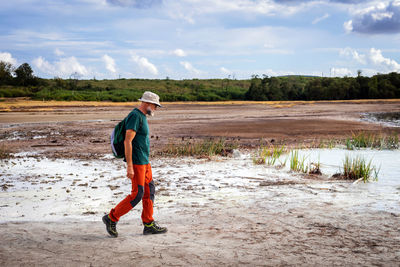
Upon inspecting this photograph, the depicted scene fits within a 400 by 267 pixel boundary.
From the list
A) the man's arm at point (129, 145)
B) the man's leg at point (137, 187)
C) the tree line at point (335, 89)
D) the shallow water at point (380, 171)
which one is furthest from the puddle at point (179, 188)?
the tree line at point (335, 89)

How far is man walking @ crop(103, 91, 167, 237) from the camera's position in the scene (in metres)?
4.71

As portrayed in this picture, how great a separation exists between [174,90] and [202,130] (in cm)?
6013

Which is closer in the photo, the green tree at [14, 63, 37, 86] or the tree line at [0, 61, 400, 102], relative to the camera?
the tree line at [0, 61, 400, 102]

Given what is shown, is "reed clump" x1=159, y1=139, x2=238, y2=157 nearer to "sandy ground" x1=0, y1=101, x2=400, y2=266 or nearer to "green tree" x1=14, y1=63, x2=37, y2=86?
"sandy ground" x1=0, y1=101, x2=400, y2=266

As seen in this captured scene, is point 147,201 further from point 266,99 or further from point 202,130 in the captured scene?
point 266,99

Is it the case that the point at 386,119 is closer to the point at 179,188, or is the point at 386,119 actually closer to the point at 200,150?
the point at 200,150

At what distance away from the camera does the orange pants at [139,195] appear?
4895 millimetres

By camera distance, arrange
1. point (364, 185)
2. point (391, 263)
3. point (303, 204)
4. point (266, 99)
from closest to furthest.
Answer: point (391, 263)
point (303, 204)
point (364, 185)
point (266, 99)

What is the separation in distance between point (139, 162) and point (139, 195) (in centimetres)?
42

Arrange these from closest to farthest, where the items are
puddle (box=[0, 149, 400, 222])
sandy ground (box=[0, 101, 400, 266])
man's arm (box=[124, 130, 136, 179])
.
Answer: sandy ground (box=[0, 101, 400, 266]) < man's arm (box=[124, 130, 136, 179]) < puddle (box=[0, 149, 400, 222])

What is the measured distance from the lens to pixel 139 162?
4.86m

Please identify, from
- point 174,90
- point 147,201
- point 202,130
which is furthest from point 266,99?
point 147,201

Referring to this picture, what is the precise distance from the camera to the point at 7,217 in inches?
244

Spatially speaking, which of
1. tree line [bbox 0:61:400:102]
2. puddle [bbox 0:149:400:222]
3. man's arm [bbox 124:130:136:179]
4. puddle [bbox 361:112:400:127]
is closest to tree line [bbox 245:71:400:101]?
tree line [bbox 0:61:400:102]
